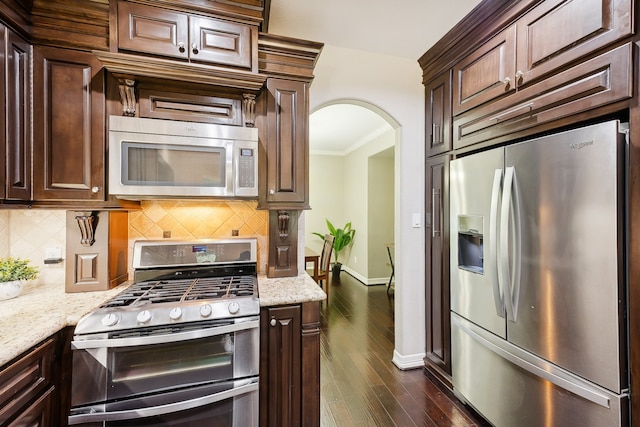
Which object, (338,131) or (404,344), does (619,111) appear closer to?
(404,344)

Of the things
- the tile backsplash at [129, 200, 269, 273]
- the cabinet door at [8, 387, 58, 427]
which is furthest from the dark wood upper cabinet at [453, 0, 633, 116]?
the cabinet door at [8, 387, 58, 427]

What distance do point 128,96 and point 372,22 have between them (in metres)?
1.71

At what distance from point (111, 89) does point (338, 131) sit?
371cm

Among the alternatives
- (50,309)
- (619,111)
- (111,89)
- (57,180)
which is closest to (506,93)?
(619,111)

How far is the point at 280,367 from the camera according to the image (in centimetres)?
156

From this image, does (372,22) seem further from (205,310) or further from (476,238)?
(205,310)

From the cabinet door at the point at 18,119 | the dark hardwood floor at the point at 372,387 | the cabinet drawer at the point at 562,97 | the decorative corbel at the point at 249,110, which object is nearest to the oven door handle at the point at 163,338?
the cabinet door at the point at 18,119

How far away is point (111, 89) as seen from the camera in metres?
1.61

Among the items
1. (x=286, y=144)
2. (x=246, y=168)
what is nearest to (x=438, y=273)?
(x=286, y=144)

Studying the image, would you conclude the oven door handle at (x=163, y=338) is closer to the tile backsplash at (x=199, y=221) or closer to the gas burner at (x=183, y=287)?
the gas burner at (x=183, y=287)

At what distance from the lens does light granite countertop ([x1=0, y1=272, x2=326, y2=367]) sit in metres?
1.10

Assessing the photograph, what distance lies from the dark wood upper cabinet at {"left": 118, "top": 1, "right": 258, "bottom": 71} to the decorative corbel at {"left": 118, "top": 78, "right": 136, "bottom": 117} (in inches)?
7.0

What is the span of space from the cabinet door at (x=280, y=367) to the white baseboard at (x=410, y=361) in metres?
1.29

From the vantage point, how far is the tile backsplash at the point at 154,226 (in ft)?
5.64
